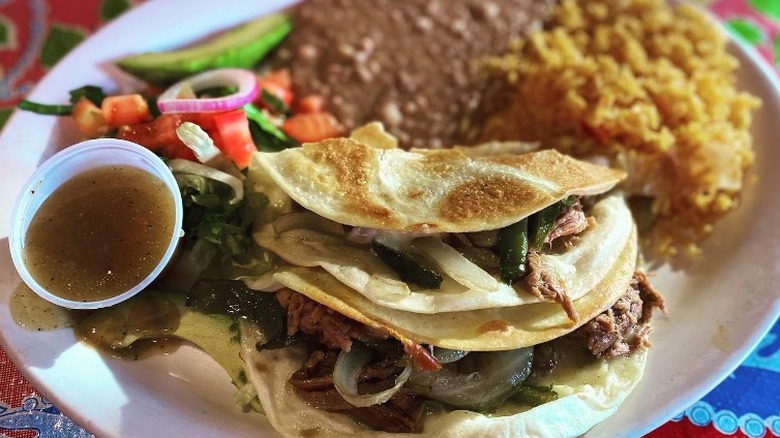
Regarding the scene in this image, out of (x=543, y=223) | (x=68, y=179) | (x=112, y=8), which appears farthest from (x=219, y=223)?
(x=112, y=8)

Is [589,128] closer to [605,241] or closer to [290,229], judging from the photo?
[605,241]

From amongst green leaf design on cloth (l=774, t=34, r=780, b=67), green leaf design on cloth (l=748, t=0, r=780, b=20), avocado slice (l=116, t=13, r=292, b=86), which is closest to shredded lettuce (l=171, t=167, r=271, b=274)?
avocado slice (l=116, t=13, r=292, b=86)

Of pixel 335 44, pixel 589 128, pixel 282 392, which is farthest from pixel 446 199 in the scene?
pixel 335 44

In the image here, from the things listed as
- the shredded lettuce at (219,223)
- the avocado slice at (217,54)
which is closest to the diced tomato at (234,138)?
the shredded lettuce at (219,223)

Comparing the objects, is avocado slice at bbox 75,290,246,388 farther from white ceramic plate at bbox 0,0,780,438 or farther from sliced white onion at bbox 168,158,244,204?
sliced white onion at bbox 168,158,244,204

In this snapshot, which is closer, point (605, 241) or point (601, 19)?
point (605, 241)

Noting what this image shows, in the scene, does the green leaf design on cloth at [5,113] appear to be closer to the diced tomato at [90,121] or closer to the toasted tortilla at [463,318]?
the diced tomato at [90,121]
